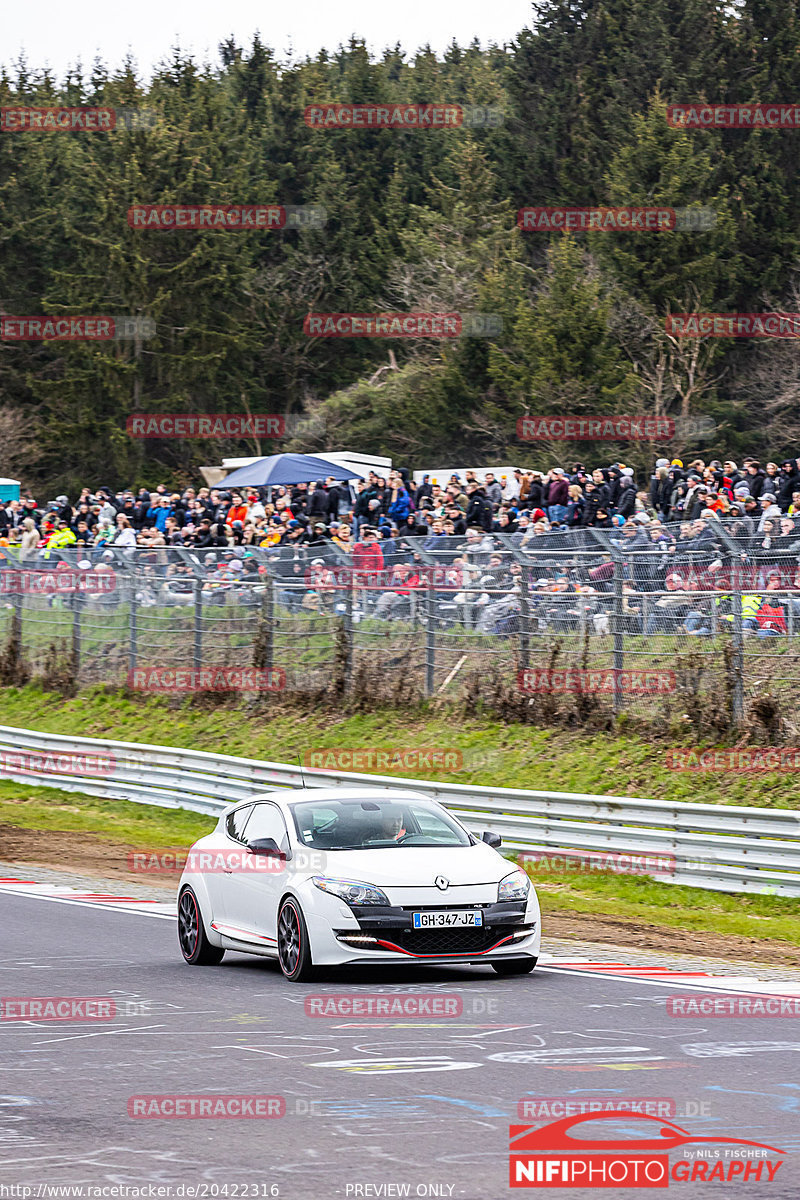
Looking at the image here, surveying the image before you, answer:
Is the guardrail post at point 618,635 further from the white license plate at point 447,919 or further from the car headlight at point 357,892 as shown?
the car headlight at point 357,892

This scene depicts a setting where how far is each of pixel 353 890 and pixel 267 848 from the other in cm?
97

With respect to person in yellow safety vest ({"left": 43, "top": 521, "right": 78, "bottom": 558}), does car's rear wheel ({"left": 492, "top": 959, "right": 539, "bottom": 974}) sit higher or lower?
lower

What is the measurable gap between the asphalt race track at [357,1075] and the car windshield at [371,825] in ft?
3.07

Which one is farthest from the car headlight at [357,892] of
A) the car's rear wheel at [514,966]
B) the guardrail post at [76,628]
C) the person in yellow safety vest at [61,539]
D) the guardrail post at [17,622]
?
the person in yellow safety vest at [61,539]

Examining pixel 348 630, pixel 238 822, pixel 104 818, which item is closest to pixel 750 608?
pixel 348 630

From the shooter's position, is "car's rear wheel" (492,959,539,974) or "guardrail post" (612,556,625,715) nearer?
"car's rear wheel" (492,959,539,974)

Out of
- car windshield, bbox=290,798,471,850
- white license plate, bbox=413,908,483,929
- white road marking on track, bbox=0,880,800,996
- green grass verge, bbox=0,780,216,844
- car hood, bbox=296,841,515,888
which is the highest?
car windshield, bbox=290,798,471,850

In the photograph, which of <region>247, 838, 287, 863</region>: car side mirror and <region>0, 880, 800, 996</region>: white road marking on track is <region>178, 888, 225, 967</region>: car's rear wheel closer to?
<region>247, 838, 287, 863</region>: car side mirror

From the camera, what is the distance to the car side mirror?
12.2 m

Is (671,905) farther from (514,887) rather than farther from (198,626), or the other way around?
(198,626)

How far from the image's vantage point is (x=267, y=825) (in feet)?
42.7

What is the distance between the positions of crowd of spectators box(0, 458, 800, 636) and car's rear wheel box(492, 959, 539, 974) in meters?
8.06

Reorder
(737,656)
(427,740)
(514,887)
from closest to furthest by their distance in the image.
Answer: (514,887) → (737,656) → (427,740)

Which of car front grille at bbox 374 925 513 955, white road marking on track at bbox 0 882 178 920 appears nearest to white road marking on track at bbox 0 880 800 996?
car front grille at bbox 374 925 513 955
